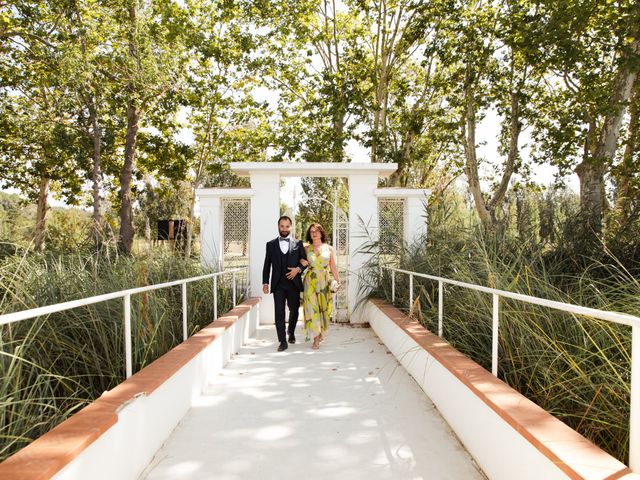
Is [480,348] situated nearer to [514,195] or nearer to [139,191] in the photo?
[514,195]

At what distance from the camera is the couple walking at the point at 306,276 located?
263 inches

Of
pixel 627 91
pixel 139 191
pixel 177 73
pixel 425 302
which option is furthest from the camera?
pixel 139 191

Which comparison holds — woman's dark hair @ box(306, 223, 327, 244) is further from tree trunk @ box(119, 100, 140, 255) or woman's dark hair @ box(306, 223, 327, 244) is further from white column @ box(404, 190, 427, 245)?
tree trunk @ box(119, 100, 140, 255)

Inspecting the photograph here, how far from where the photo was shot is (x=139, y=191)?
20.2 metres

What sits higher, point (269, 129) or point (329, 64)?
point (329, 64)

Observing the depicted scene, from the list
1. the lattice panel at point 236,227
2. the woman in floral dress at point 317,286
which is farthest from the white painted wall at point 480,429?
the lattice panel at point 236,227

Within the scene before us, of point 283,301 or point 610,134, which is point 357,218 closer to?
point 283,301

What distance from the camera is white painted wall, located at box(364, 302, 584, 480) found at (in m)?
2.33

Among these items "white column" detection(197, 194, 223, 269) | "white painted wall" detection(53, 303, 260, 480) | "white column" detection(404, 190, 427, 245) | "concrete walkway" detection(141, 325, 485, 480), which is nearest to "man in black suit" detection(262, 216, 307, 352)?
"concrete walkway" detection(141, 325, 485, 480)

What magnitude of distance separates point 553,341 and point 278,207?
21.9 feet

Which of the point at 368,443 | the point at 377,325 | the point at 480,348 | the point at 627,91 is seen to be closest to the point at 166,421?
the point at 368,443

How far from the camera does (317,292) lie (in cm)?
671

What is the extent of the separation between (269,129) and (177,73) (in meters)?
4.04

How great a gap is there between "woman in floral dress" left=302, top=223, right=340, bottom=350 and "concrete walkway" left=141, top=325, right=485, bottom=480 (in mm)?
1081
